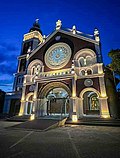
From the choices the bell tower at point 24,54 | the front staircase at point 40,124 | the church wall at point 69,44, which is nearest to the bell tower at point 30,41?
the bell tower at point 24,54

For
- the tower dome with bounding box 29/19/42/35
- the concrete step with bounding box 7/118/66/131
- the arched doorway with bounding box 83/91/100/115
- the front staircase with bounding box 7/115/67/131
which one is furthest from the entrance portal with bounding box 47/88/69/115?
the tower dome with bounding box 29/19/42/35

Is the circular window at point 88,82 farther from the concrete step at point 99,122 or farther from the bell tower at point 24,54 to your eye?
the bell tower at point 24,54

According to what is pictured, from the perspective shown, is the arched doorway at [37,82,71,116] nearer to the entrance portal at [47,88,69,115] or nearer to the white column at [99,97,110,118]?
the entrance portal at [47,88,69,115]

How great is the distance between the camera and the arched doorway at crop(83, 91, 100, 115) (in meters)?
18.1

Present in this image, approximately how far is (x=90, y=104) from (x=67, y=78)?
258 inches

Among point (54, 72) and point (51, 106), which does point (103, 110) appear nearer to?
point (51, 106)

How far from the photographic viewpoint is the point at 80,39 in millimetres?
18344

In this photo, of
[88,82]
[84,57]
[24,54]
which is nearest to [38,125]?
[88,82]

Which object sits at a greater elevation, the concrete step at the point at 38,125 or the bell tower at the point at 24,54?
the bell tower at the point at 24,54

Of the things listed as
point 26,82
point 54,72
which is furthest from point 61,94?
point 26,82

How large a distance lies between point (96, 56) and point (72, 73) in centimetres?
445

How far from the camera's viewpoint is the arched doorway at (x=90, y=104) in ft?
59.4

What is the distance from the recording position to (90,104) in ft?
61.5

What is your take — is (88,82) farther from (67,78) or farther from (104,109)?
(104,109)
